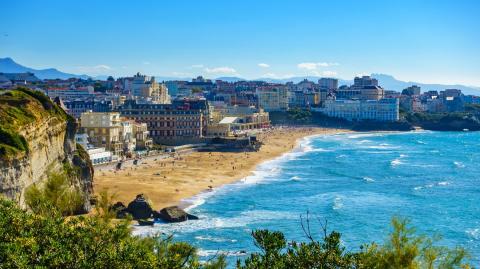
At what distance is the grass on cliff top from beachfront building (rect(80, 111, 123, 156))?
2755cm

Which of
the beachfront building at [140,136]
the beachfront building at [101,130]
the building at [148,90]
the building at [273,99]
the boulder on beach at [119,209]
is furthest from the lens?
the building at [273,99]

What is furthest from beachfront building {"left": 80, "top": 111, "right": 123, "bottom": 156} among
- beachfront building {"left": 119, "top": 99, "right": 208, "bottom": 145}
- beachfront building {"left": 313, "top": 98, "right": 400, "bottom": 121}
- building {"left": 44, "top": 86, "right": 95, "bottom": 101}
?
beachfront building {"left": 313, "top": 98, "right": 400, "bottom": 121}

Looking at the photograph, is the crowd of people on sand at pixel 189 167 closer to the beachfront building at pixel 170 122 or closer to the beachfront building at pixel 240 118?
the beachfront building at pixel 170 122

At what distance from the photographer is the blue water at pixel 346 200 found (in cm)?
4734

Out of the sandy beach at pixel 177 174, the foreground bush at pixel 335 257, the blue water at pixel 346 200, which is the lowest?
the blue water at pixel 346 200

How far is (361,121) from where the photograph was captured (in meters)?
188

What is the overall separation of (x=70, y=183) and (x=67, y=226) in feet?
89.4

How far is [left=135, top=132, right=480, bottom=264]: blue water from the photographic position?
47.3m

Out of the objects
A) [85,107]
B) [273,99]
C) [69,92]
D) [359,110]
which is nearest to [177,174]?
[85,107]

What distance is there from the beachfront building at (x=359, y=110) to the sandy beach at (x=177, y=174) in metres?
81.4

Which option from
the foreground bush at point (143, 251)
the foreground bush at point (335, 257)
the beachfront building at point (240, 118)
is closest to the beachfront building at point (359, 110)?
the beachfront building at point (240, 118)

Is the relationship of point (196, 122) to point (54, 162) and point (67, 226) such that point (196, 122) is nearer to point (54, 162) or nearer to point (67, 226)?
point (54, 162)

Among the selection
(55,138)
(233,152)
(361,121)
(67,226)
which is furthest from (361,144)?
(67,226)

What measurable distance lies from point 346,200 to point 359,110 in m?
133
